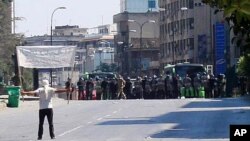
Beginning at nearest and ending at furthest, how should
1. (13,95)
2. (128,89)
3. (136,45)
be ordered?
(13,95)
(128,89)
(136,45)

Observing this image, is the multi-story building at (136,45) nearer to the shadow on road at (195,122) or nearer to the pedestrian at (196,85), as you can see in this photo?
the pedestrian at (196,85)

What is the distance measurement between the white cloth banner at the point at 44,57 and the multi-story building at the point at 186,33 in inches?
2101

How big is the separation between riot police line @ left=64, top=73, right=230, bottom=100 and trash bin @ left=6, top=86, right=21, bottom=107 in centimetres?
1214

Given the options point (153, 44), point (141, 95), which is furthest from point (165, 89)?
point (153, 44)

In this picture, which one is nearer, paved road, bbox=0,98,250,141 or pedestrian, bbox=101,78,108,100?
paved road, bbox=0,98,250,141

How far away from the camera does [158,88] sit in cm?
5869

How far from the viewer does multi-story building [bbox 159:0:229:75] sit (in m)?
112

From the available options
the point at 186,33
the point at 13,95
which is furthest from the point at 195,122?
the point at 186,33

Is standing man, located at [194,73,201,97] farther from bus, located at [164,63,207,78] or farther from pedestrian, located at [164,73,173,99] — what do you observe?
bus, located at [164,63,207,78]

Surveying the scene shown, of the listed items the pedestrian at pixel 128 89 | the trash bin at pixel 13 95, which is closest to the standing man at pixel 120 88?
the pedestrian at pixel 128 89

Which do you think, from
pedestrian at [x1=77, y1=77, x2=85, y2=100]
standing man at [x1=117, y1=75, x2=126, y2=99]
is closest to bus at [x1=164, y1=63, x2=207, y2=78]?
pedestrian at [x1=77, y1=77, x2=85, y2=100]

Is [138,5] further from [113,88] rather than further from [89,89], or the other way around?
[113,88]

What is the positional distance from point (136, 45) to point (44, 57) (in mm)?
104269

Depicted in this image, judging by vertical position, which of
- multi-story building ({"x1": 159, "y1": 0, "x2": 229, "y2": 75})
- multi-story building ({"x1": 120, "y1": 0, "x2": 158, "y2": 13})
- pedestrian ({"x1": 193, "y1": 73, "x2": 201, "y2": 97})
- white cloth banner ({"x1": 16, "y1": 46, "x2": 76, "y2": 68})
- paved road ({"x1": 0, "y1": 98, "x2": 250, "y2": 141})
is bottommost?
paved road ({"x1": 0, "y1": 98, "x2": 250, "y2": 141})
